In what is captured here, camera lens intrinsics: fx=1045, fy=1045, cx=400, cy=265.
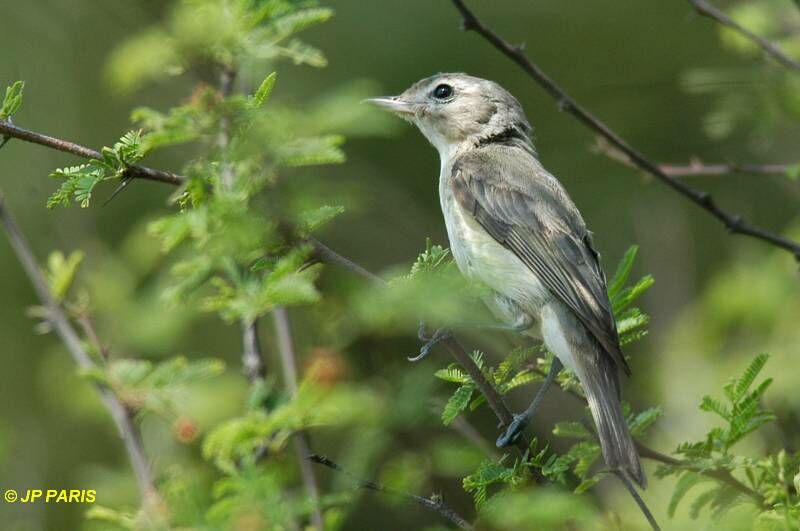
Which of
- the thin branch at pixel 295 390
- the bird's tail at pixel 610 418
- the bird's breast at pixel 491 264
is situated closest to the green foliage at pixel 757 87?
the bird's breast at pixel 491 264

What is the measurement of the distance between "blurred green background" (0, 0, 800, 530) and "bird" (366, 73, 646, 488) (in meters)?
0.48

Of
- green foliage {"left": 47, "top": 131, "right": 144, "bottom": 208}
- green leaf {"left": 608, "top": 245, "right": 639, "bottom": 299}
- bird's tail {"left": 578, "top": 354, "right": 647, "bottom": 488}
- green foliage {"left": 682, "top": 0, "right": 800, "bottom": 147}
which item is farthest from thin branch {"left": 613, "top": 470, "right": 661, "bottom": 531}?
green foliage {"left": 682, "top": 0, "right": 800, "bottom": 147}

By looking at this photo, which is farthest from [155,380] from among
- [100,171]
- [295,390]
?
[100,171]

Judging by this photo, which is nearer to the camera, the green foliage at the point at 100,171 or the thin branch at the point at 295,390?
the green foliage at the point at 100,171

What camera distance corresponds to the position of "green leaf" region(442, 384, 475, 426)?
312cm

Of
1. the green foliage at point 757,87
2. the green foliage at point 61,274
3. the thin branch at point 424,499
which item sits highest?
the green foliage at point 757,87

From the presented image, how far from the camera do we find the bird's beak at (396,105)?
5371mm

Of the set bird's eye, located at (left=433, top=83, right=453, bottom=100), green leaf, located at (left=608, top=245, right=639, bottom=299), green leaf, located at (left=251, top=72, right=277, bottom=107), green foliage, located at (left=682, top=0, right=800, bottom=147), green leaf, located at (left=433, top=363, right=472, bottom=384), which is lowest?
green leaf, located at (left=433, top=363, right=472, bottom=384)

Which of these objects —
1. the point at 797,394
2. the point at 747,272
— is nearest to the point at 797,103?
the point at 747,272

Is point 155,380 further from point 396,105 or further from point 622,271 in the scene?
point 396,105

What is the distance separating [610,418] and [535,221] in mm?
1305

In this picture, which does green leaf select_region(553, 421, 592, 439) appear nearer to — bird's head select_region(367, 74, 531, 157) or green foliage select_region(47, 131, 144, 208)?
green foliage select_region(47, 131, 144, 208)

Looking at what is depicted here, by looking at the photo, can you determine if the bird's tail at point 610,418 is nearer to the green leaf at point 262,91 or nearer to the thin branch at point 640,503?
the thin branch at point 640,503

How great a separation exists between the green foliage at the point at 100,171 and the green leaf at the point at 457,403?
116 centimetres
